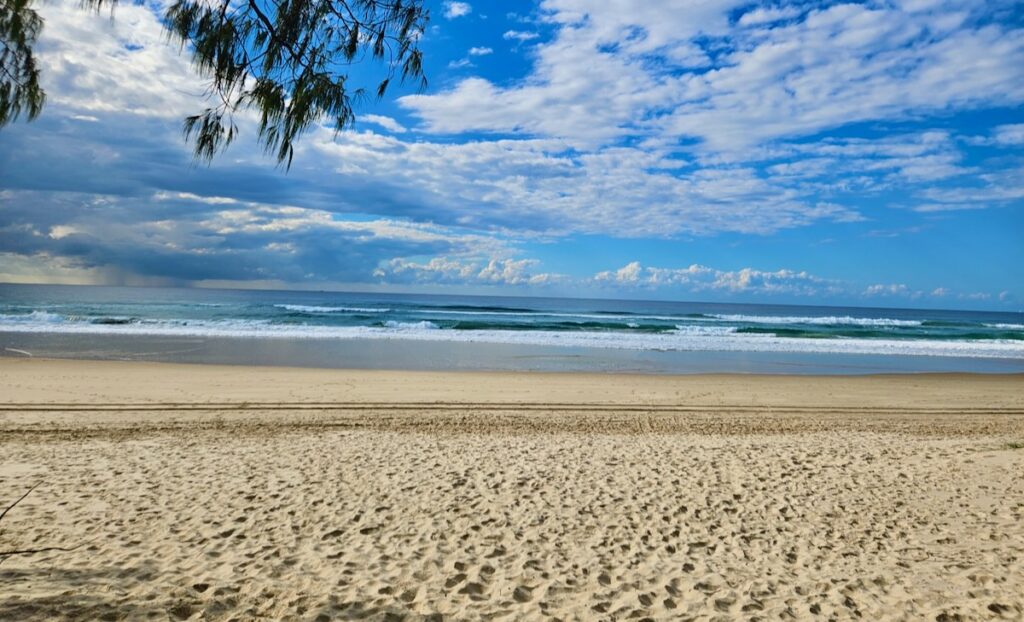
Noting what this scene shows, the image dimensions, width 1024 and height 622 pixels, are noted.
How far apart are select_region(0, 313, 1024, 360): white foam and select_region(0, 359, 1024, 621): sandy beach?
14.3 meters

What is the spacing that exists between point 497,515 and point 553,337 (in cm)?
2123

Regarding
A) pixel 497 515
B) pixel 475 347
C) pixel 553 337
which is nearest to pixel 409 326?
pixel 553 337

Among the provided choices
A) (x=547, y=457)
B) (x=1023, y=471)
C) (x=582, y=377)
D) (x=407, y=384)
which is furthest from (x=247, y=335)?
(x=1023, y=471)

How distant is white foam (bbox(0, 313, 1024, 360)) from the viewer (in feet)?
78.6

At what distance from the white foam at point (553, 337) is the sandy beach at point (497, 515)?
46.9ft

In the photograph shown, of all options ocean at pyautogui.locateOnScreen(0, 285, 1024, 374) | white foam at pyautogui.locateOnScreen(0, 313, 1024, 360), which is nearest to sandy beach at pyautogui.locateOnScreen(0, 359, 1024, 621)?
ocean at pyautogui.locateOnScreen(0, 285, 1024, 374)

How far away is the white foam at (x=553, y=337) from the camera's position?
78.6 feet

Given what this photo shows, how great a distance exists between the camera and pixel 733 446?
25.6ft

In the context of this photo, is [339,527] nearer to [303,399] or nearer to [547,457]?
[547,457]

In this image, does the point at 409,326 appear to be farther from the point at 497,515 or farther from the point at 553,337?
the point at 497,515

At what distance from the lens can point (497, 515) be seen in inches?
208

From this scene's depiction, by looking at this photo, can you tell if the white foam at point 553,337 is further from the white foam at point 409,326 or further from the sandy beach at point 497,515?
the sandy beach at point 497,515

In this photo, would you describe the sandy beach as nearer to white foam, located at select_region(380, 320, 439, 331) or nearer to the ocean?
the ocean

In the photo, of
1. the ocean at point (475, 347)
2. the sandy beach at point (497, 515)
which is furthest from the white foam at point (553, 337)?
the sandy beach at point (497, 515)
